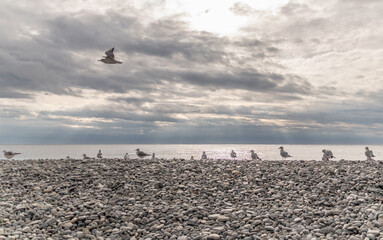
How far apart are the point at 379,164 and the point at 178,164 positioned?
1060cm

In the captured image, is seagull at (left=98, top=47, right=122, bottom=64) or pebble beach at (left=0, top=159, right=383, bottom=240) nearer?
pebble beach at (left=0, top=159, right=383, bottom=240)

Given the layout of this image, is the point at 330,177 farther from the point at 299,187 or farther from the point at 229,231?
the point at 229,231

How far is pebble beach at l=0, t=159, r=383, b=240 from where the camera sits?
9.64 meters

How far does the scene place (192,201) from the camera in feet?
39.2

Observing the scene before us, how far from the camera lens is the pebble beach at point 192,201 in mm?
9641

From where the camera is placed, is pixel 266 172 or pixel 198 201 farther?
pixel 266 172

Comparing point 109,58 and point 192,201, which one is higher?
point 109,58

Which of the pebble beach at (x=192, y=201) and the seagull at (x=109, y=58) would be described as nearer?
the pebble beach at (x=192, y=201)

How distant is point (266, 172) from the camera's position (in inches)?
587

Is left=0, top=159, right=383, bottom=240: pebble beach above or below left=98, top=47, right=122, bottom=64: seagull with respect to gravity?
below

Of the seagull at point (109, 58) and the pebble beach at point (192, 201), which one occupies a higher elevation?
the seagull at point (109, 58)

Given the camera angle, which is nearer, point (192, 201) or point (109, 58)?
point (192, 201)

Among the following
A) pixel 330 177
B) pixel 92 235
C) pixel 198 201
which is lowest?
pixel 92 235

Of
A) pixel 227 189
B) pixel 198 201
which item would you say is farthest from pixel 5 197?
pixel 227 189
